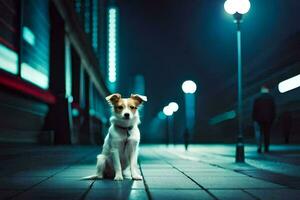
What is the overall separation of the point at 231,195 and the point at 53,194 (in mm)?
2109

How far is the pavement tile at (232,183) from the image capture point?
614 cm

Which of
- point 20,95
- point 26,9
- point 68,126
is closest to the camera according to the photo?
point 20,95

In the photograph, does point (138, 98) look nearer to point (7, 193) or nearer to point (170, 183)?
point (170, 183)

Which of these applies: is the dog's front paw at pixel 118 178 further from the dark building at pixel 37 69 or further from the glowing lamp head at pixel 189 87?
the glowing lamp head at pixel 189 87

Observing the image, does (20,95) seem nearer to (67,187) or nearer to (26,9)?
(26,9)

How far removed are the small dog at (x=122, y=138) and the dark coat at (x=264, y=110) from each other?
8147 mm

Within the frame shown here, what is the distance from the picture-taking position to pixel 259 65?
53812 millimetres

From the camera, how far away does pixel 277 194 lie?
534 cm

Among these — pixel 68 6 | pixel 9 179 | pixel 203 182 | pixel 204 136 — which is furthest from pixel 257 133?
pixel 204 136

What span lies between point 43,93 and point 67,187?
58.0 ft

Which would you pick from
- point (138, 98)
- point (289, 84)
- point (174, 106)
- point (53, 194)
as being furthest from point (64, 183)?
point (289, 84)

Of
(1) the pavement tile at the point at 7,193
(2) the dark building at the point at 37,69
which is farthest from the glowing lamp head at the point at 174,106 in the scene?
(1) the pavement tile at the point at 7,193

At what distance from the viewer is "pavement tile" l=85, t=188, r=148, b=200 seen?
504cm

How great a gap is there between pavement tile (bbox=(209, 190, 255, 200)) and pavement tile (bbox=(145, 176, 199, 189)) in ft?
1.89
